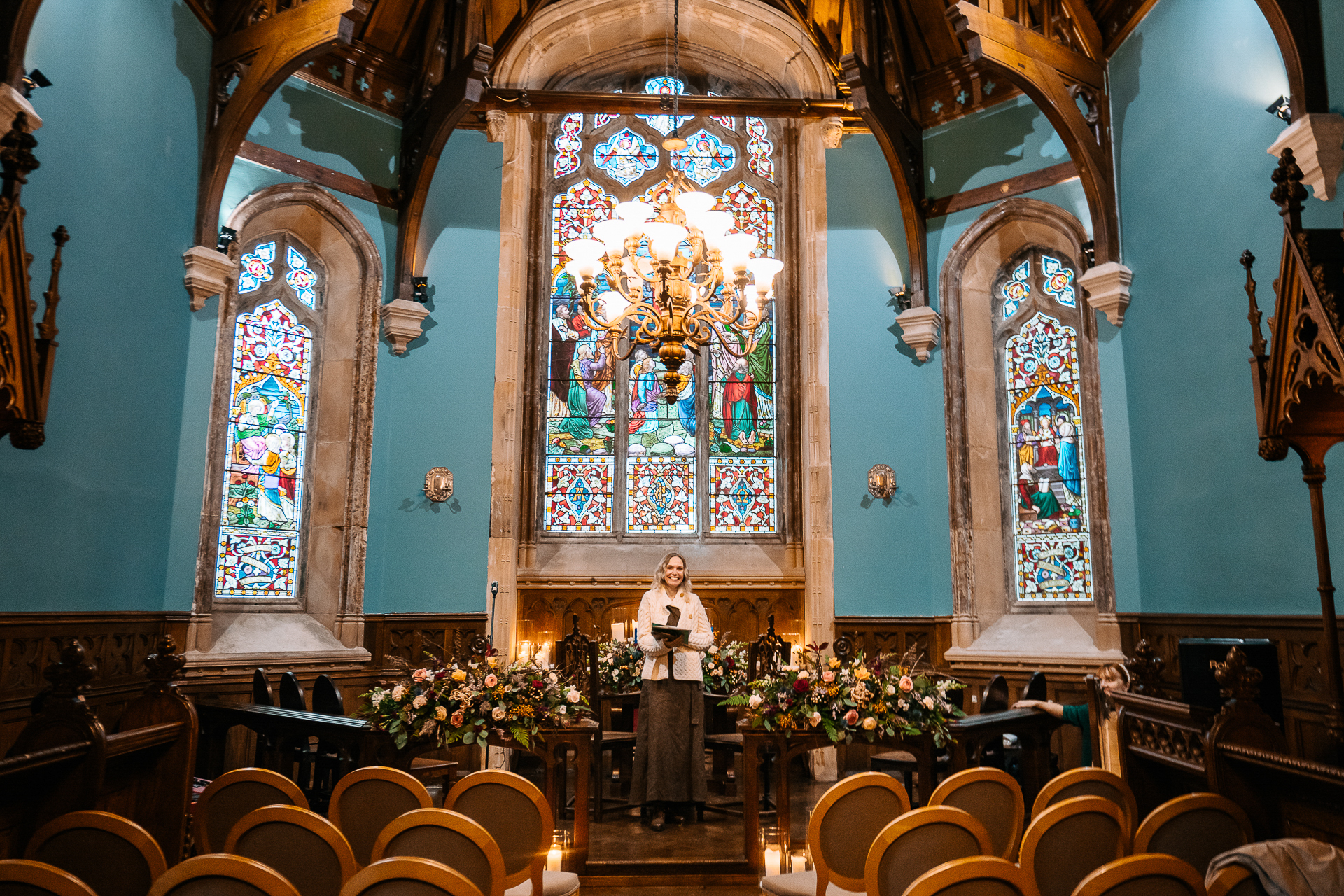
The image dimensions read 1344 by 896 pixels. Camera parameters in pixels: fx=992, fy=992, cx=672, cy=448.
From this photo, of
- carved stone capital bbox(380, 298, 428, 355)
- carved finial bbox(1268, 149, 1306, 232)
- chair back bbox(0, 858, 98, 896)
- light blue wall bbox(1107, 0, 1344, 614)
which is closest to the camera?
chair back bbox(0, 858, 98, 896)

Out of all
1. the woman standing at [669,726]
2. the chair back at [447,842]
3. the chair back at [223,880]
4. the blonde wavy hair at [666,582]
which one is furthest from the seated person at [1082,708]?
the chair back at [223,880]

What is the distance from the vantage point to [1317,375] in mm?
3672

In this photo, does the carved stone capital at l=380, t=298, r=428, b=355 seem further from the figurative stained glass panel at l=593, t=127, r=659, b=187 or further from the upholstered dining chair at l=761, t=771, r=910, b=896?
the upholstered dining chair at l=761, t=771, r=910, b=896

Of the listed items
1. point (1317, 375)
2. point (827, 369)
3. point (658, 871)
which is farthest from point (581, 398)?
point (1317, 375)

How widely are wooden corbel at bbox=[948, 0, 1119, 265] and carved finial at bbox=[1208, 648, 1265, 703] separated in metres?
4.78

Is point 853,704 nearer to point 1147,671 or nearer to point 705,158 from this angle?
point 1147,671

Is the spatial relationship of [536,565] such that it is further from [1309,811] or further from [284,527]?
[1309,811]

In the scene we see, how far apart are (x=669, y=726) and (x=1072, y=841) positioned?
3.41m

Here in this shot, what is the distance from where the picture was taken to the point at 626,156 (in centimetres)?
1000

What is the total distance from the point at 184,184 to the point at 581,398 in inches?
150

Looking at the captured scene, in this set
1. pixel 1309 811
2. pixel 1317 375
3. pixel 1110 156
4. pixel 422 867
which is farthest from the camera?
pixel 1110 156

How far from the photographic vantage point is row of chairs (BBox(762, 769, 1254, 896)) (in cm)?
274

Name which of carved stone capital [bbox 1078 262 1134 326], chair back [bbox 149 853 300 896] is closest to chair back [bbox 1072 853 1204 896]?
chair back [bbox 149 853 300 896]

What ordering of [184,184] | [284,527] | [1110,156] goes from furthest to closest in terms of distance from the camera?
[284,527] → [1110,156] → [184,184]
